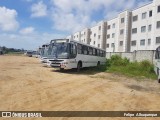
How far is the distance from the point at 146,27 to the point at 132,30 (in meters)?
6.37

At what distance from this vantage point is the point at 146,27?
160 ft

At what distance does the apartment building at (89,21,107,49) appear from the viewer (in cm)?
7219

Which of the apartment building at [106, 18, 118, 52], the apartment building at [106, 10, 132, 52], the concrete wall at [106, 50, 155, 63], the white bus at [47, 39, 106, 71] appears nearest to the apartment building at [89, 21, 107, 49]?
the apartment building at [106, 18, 118, 52]

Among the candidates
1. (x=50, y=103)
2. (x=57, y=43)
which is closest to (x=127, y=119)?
(x=50, y=103)

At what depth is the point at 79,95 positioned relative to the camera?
32.9 ft

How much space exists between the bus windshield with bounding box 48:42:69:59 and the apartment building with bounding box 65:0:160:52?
28.7m

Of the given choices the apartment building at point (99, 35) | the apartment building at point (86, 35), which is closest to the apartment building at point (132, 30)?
the apartment building at point (99, 35)

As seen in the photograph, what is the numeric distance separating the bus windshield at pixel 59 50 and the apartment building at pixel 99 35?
52342 mm

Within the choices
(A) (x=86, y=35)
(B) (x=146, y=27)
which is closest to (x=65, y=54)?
(B) (x=146, y=27)

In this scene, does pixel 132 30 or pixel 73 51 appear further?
pixel 132 30

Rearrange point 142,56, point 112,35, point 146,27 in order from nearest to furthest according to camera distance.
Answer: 1. point 142,56
2. point 146,27
3. point 112,35

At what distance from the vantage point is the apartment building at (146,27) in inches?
1758

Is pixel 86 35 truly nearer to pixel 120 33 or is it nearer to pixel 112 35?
pixel 112 35

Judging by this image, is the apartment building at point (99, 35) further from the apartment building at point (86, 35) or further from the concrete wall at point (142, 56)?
the concrete wall at point (142, 56)
